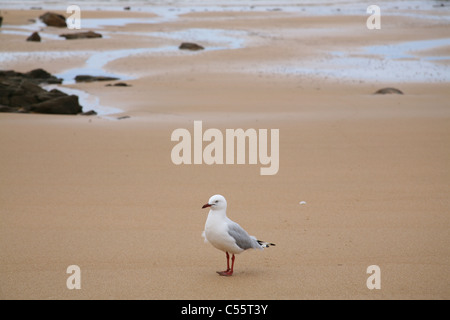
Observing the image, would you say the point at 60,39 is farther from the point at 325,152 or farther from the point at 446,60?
the point at 325,152

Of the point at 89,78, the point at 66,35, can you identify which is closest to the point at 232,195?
the point at 89,78

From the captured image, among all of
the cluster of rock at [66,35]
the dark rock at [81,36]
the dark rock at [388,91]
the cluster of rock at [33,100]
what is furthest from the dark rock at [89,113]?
the dark rock at [81,36]

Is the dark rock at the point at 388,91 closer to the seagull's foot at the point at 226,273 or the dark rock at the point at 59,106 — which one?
the dark rock at the point at 59,106

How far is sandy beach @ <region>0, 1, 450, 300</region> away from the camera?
4.86 meters

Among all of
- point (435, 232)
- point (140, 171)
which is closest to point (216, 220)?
point (435, 232)

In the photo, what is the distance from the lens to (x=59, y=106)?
44.1 ft

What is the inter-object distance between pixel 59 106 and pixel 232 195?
7409mm

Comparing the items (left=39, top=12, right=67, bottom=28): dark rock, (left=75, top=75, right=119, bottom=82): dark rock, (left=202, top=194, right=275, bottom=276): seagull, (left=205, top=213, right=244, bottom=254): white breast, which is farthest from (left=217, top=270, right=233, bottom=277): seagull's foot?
(left=39, top=12, right=67, bottom=28): dark rock

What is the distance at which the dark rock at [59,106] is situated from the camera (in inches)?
528

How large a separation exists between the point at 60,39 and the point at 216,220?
28765 mm

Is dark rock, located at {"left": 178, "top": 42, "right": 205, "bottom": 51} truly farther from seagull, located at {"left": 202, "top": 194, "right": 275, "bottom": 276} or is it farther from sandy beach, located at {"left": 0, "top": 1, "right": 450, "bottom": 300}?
seagull, located at {"left": 202, "top": 194, "right": 275, "bottom": 276}

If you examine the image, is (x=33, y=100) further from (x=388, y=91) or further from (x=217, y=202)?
(x=217, y=202)

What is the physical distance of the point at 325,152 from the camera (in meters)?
9.54

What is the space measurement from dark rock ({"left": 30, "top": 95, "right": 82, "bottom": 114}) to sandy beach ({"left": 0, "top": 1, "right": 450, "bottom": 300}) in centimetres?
38
